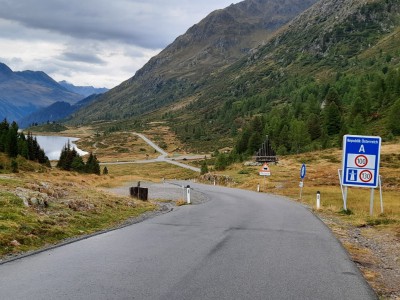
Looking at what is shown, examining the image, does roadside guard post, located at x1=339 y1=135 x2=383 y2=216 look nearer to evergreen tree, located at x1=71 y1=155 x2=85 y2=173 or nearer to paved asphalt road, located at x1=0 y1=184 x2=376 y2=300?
paved asphalt road, located at x1=0 y1=184 x2=376 y2=300

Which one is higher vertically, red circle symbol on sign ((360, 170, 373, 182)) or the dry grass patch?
red circle symbol on sign ((360, 170, 373, 182))

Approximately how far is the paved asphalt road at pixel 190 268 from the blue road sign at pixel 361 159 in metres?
8.24

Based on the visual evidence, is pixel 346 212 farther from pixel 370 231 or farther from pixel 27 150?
pixel 27 150

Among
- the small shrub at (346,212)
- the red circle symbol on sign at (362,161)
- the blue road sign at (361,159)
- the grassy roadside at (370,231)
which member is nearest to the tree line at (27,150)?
the grassy roadside at (370,231)

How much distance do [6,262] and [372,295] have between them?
811cm

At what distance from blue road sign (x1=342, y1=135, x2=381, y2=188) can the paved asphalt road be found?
27.0 ft

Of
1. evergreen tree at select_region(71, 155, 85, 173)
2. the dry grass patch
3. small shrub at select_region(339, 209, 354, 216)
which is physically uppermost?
the dry grass patch

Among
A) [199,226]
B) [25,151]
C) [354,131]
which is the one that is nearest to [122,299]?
[199,226]

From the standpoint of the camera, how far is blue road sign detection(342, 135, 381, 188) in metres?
22.6

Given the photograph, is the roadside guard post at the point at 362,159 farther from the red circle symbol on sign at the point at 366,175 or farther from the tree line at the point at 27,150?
the tree line at the point at 27,150

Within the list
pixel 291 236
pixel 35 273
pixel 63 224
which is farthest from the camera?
pixel 63 224

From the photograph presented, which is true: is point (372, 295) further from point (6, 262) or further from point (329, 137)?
point (329, 137)

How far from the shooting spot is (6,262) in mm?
10305

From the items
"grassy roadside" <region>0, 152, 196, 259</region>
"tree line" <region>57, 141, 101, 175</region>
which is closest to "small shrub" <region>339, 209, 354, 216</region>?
"grassy roadside" <region>0, 152, 196, 259</region>
